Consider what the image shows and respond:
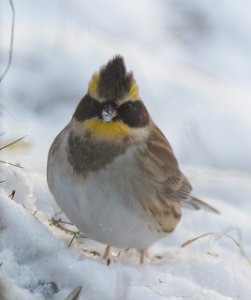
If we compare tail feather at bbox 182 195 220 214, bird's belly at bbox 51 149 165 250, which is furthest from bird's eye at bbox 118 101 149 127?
tail feather at bbox 182 195 220 214

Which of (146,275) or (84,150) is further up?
(84,150)

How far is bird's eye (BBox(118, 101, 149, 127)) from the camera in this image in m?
4.61

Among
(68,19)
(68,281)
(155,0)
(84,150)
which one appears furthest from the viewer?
(155,0)

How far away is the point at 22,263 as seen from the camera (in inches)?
152

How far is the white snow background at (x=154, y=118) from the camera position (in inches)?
157

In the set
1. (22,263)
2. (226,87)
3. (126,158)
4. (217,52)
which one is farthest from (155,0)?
(22,263)

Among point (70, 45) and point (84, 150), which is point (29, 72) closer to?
point (70, 45)

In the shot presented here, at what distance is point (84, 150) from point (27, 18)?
4.21 meters

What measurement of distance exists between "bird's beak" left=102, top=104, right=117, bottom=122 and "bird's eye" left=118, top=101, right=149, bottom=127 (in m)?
0.05

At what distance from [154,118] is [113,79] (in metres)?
3.11

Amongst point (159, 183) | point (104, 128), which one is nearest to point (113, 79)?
point (104, 128)

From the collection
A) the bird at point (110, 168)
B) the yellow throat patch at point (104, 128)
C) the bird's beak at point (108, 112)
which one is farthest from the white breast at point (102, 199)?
the bird's beak at point (108, 112)

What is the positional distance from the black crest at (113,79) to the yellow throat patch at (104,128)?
0.17 metres

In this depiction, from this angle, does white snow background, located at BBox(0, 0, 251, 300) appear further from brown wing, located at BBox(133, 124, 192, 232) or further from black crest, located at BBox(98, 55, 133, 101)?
black crest, located at BBox(98, 55, 133, 101)
